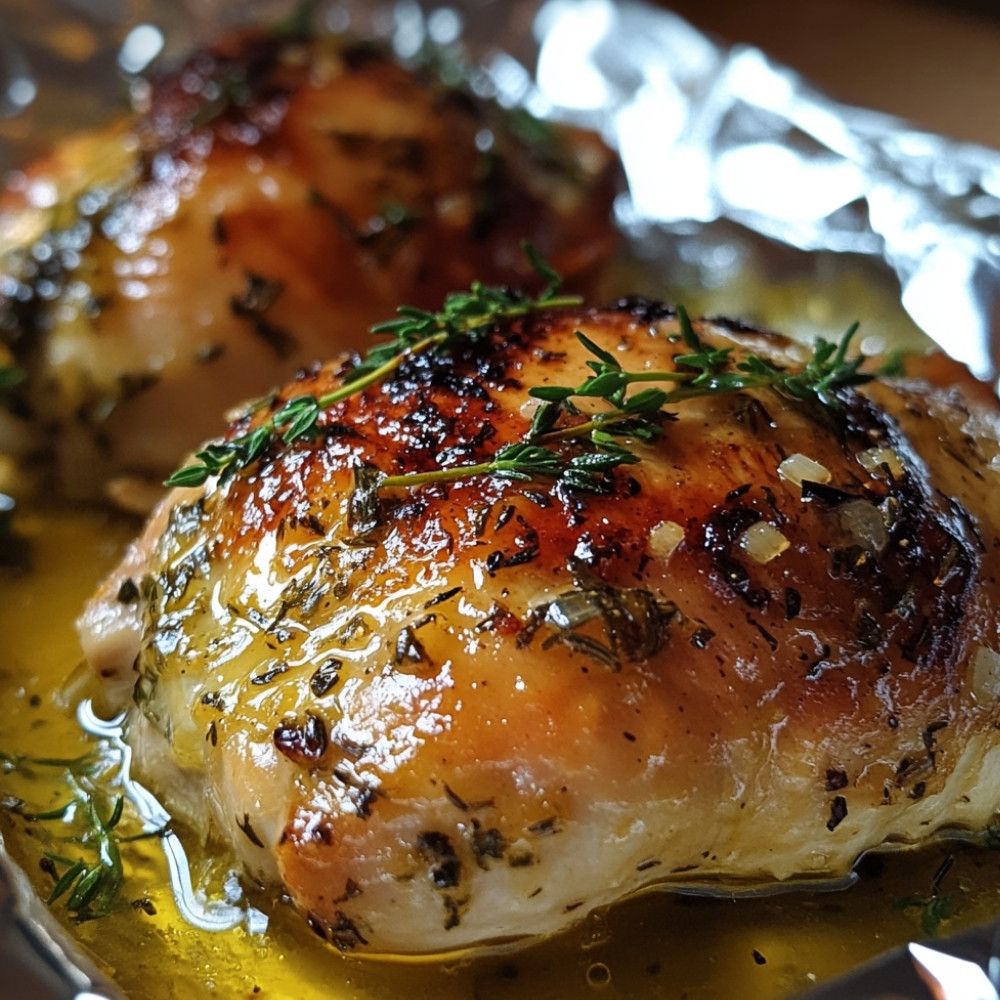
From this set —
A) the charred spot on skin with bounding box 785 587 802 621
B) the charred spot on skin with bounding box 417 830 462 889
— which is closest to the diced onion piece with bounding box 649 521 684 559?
the charred spot on skin with bounding box 785 587 802 621

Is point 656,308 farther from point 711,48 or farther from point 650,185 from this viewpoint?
point 711,48

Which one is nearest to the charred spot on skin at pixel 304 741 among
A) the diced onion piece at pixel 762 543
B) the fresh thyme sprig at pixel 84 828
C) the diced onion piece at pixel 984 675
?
the fresh thyme sprig at pixel 84 828

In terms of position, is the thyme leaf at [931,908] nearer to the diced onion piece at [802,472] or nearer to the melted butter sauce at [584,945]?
the melted butter sauce at [584,945]

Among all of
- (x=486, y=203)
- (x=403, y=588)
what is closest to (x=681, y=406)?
(x=403, y=588)

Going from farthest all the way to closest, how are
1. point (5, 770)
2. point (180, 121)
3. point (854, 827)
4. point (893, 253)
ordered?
point (893, 253)
point (180, 121)
point (5, 770)
point (854, 827)

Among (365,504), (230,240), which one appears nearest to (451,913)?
(365,504)

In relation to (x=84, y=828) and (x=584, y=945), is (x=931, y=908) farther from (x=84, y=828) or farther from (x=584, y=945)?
(x=84, y=828)
